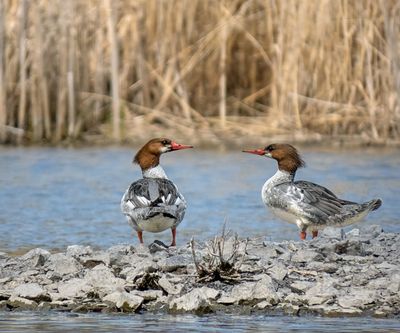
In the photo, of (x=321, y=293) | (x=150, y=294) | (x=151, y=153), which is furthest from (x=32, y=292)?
(x=151, y=153)

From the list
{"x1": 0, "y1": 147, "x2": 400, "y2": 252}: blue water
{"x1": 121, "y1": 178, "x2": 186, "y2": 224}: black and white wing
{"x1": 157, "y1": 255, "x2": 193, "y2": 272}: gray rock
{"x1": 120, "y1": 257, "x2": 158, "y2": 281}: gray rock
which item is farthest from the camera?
{"x1": 0, "y1": 147, "x2": 400, "y2": 252}: blue water

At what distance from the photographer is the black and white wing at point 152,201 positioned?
27.9ft

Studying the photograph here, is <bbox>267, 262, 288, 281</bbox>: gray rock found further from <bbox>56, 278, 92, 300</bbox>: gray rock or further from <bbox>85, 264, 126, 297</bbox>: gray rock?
<bbox>56, 278, 92, 300</bbox>: gray rock

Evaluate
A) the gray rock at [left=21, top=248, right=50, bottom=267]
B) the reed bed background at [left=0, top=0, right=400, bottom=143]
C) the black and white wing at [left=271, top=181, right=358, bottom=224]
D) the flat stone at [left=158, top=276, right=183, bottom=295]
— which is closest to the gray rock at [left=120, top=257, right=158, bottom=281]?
the flat stone at [left=158, top=276, right=183, bottom=295]

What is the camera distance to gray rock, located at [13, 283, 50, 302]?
278 inches

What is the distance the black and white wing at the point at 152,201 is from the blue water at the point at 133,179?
1107 millimetres

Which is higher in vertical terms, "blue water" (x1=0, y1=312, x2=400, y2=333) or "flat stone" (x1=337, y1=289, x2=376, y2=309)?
"flat stone" (x1=337, y1=289, x2=376, y2=309)

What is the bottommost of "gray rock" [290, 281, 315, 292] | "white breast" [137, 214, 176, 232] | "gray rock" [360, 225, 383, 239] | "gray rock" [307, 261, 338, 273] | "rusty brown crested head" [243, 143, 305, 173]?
"gray rock" [290, 281, 315, 292]

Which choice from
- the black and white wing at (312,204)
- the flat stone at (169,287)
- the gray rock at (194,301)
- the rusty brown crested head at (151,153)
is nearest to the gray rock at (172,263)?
the flat stone at (169,287)

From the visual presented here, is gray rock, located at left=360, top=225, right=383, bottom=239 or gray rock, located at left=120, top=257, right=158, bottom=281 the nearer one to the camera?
gray rock, located at left=120, top=257, right=158, bottom=281

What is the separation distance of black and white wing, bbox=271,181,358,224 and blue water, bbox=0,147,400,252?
3.81 feet

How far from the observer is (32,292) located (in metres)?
7.08

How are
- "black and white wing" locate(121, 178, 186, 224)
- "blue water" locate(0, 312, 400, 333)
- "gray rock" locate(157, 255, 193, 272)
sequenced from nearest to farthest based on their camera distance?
"blue water" locate(0, 312, 400, 333) → "gray rock" locate(157, 255, 193, 272) → "black and white wing" locate(121, 178, 186, 224)

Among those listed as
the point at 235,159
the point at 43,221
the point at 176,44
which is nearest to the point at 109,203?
the point at 43,221
